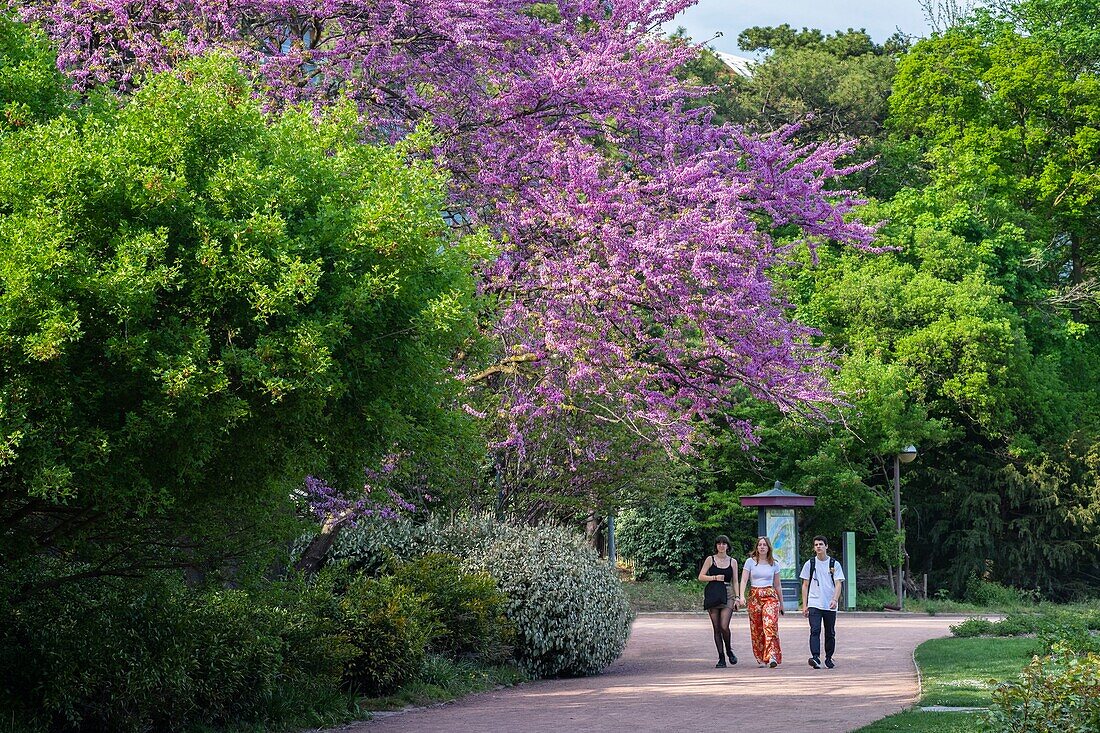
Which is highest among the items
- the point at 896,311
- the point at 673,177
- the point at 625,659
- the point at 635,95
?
the point at 896,311

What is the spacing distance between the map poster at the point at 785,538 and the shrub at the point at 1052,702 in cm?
2269

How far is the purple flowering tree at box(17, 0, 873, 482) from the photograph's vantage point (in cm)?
1268

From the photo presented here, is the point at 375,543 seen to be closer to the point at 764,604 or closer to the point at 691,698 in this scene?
the point at 691,698

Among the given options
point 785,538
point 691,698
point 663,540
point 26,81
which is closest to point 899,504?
point 785,538

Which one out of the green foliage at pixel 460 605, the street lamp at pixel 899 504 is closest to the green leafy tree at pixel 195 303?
the green foliage at pixel 460 605

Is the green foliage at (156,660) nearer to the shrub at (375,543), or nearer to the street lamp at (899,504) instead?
the shrub at (375,543)

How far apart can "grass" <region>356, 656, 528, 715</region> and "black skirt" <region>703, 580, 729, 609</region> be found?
2.88 meters

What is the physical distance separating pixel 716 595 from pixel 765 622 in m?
0.70

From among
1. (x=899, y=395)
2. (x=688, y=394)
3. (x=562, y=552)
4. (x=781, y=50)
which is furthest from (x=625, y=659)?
(x=781, y=50)

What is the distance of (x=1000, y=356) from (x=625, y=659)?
22.7 metres

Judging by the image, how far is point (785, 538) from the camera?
30.8m

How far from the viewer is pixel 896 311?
38.4 metres

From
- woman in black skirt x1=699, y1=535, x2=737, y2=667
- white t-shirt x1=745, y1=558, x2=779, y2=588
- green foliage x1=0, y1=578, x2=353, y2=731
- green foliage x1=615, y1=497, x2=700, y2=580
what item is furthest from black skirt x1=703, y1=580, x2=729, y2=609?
green foliage x1=615, y1=497, x2=700, y2=580

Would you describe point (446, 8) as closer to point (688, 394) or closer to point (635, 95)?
point (635, 95)
